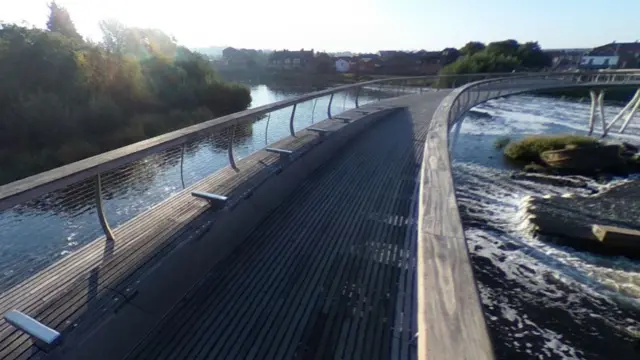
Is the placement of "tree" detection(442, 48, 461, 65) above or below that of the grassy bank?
above

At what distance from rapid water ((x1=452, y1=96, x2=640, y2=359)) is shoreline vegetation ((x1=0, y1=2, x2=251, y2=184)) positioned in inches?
682

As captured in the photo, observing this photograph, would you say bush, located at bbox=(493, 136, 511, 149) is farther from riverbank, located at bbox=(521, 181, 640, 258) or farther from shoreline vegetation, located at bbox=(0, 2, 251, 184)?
shoreline vegetation, located at bbox=(0, 2, 251, 184)

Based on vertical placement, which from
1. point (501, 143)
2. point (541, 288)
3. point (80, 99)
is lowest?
point (541, 288)

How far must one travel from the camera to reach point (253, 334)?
9.09 feet

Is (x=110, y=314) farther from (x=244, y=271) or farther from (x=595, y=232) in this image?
(x=595, y=232)

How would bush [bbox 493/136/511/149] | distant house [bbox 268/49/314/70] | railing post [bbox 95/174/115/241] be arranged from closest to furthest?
railing post [bbox 95/174/115/241] < bush [bbox 493/136/511/149] < distant house [bbox 268/49/314/70]

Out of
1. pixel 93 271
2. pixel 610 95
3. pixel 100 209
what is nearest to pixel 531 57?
pixel 610 95

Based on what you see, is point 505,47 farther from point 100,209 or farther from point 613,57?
point 100,209

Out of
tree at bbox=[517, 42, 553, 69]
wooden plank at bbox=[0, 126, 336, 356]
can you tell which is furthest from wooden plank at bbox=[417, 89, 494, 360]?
tree at bbox=[517, 42, 553, 69]

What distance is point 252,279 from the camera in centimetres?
346

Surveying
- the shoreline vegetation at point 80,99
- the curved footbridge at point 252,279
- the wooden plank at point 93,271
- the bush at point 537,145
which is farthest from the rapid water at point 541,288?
the shoreline vegetation at point 80,99

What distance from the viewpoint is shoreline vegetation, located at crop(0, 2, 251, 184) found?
54.6 feet

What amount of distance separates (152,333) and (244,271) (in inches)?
41.5

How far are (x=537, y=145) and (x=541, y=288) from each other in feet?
39.3
